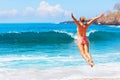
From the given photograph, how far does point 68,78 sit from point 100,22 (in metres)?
141

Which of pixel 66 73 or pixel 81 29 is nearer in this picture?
pixel 81 29

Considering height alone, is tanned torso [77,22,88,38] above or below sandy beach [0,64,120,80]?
above

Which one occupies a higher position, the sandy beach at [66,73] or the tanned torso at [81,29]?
the tanned torso at [81,29]

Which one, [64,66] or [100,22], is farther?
[100,22]

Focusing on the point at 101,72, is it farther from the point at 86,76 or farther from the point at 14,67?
the point at 14,67

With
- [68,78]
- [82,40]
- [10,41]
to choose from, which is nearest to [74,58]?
[68,78]

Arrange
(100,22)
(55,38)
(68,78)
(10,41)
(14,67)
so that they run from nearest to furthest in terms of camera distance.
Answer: (68,78), (14,67), (10,41), (55,38), (100,22)

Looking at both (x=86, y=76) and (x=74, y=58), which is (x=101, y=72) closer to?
(x=86, y=76)

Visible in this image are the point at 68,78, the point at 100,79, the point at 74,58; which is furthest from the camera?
the point at 74,58

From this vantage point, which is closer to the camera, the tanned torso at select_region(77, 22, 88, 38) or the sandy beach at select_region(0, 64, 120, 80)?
the tanned torso at select_region(77, 22, 88, 38)

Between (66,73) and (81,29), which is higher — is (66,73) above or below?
below

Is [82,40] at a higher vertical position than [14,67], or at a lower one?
higher

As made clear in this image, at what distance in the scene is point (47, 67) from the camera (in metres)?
20.9

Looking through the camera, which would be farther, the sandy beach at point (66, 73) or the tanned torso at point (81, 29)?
the sandy beach at point (66, 73)
